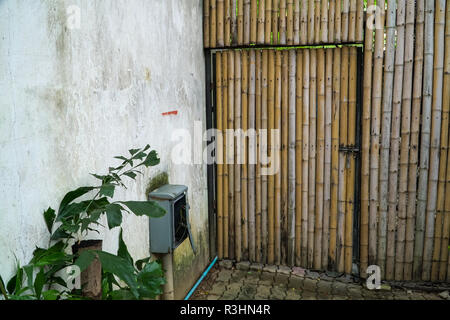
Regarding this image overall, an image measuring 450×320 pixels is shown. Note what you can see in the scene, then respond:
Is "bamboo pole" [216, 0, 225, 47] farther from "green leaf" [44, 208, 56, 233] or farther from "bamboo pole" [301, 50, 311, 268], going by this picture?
"green leaf" [44, 208, 56, 233]

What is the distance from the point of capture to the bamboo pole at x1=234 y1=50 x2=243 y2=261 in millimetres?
5125

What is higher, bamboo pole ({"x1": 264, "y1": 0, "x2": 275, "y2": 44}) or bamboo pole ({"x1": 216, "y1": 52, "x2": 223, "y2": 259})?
bamboo pole ({"x1": 264, "y1": 0, "x2": 275, "y2": 44})

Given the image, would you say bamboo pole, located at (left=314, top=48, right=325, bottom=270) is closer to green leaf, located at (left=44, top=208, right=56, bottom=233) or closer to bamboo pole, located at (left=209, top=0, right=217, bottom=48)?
bamboo pole, located at (left=209, top=0, right=217, bottom=48)

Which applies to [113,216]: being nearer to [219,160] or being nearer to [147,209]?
[147,209]

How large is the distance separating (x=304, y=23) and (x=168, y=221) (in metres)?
2.79

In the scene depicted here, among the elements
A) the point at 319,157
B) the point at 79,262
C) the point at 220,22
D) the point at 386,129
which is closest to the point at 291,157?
the point at 319,157

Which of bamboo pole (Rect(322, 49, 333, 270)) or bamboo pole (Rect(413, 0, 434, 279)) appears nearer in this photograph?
bamboo pole (Rect(413, 0, 434, 279))

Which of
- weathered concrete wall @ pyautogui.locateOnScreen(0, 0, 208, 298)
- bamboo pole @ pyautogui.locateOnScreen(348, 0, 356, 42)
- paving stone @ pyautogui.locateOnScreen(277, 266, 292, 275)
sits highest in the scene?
bamboo pole @ pyautogui.locateOnScreen(348, 0, 356, 42)

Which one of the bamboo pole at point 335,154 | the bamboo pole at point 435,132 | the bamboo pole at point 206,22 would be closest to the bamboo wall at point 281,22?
the bamboo pole at point 206,22

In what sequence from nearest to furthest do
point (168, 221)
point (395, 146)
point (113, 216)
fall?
point (113, 216) → point (168, 221) → point (395, 146)

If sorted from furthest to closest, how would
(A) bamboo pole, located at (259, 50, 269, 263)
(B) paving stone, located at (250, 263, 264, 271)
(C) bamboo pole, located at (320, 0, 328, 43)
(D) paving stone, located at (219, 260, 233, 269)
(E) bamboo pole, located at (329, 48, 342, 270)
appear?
(D) paving stone, located at (219, 260, 233, 269)
(B) paving stone, located at (250, 263, 264, 271)
(A) bamboo pole, located at (259, 50, 269, 263)
(E) bamboo pole, located at (329, 48, 342, 270)
(C) bamboo pole, located at (320, 0, 328, 43)

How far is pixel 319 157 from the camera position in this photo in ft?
16.4

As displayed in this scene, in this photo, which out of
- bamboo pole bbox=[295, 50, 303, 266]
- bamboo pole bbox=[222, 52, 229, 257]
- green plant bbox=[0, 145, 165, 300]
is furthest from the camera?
bamboo pole bbox=[222, 52, 229, 257]

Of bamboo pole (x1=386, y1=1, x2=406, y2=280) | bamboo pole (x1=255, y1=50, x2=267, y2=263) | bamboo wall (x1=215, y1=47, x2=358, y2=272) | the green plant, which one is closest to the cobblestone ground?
bamboo wall (x1=215, y1=47, x2=358, y2=272)
